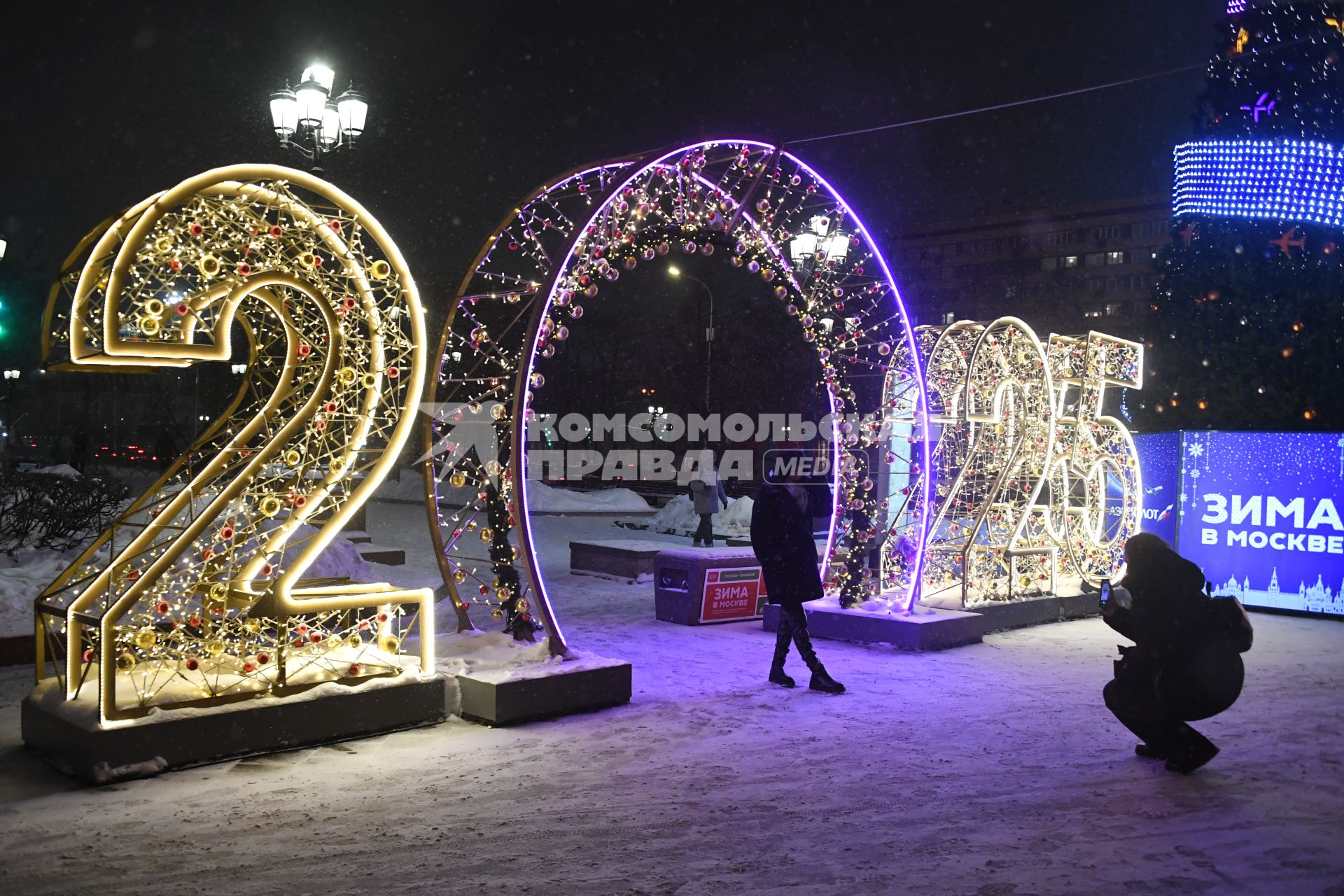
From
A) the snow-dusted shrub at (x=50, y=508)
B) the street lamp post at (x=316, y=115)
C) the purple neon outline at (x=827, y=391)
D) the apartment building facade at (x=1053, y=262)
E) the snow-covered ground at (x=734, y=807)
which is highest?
the apartment building facade at (x=1053, y=262)

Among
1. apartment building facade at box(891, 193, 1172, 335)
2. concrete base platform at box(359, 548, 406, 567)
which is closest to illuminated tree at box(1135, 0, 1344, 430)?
concrete base platform at box(359, 548, 406, 567)

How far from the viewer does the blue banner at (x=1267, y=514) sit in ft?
45.1

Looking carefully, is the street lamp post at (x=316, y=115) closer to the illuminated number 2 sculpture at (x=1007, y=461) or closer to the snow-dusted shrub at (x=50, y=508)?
the snow-dusted shrub at (x=50, y=508)

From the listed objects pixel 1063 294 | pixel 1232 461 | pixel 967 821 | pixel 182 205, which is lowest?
pixel 967 821

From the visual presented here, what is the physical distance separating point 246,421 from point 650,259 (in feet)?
12.5

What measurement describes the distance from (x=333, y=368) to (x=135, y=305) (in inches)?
47.7

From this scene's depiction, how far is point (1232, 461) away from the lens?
47.9 ft

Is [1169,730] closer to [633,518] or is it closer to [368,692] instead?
[368,692]

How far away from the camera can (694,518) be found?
23.0 metres

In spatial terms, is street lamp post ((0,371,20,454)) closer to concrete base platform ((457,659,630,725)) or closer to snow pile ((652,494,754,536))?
snow pile ((652,494,754,536))

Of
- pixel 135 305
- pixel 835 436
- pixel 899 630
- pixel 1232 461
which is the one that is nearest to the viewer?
pixel 135 305

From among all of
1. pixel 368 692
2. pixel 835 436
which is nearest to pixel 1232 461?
pixel 835 436

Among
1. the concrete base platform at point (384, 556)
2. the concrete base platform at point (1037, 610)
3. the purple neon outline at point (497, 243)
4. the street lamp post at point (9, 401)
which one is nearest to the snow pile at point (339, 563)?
the concrete base platform at point (384, 556)

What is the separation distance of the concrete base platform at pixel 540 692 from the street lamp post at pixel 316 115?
5310 millimetres
